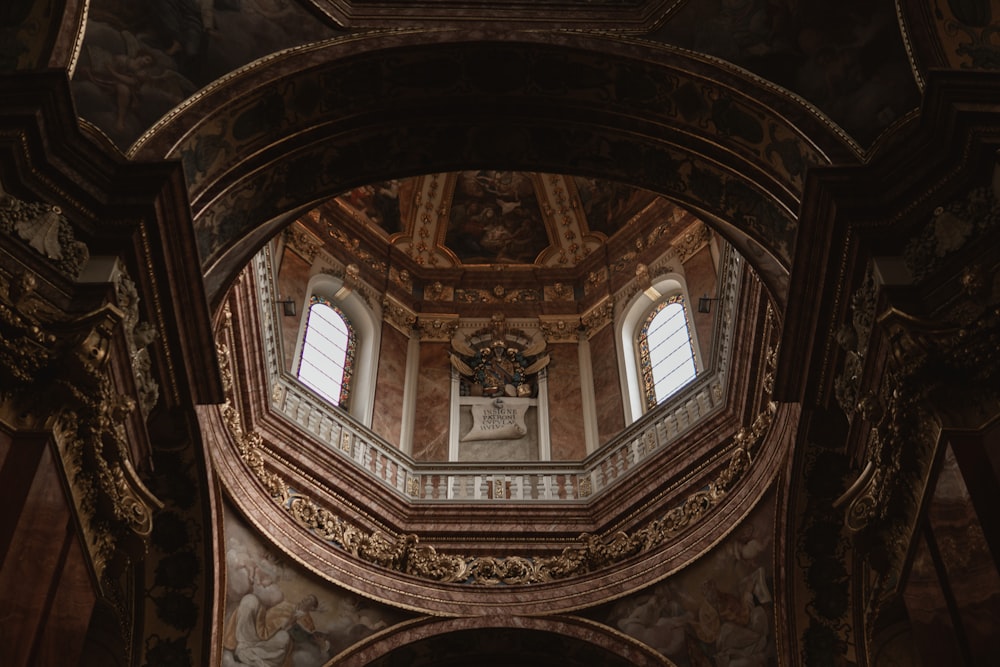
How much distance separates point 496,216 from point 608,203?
2.05 metres

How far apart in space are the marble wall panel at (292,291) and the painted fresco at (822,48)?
24.6 ft

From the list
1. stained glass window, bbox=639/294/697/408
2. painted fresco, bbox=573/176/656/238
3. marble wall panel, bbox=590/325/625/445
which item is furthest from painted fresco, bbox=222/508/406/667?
painted fresco, bbox=573/176/656/238

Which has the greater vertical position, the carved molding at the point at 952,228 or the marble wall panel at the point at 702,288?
the marble wall panel at the point at 702,288

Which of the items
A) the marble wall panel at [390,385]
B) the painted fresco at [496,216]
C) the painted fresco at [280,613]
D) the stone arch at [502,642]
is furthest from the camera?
the painted fresco at [496,216]

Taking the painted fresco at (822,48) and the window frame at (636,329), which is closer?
the painted fresco at (822,48)

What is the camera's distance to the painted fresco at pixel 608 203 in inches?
752

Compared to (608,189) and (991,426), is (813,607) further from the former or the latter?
(608,189)

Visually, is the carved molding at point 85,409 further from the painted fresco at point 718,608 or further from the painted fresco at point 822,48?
the painted fresco at point 718,608

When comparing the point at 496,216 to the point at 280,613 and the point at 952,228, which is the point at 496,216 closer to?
the point at 280,613

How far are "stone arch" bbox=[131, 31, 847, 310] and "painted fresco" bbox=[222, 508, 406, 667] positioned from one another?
341cm

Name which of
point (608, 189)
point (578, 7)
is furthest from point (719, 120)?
point (608, 189)

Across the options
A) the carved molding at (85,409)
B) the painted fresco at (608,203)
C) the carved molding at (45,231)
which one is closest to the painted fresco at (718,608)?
the carved molding at (85,409)

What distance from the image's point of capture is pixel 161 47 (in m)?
9.31

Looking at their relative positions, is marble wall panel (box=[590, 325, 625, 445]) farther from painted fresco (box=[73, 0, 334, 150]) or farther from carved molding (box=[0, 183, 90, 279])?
carved molding (box=[0, 183, 90, 279])
